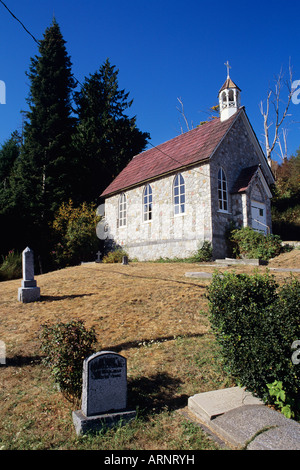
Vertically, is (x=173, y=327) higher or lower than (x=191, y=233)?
lower

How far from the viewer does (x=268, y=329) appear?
160 inches

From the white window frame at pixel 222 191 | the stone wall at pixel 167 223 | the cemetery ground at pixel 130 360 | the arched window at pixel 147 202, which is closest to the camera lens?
the cemetery ground at pixel 130 360

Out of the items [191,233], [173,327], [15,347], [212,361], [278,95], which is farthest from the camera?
[278,95]

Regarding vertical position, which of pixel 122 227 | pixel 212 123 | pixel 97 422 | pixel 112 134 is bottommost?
pixel 97 422

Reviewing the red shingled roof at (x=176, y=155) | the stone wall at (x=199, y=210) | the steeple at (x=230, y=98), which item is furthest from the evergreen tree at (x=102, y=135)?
the steeple at (x=230, y=98)

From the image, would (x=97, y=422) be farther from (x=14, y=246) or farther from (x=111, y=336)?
(x=14, y=246)

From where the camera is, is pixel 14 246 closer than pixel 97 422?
No

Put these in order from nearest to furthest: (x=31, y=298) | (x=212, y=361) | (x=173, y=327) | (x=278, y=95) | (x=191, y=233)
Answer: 1. (x=212, y=361)
2. (x=173, y=327)
3. (x=31, y=298)
4. (x=191, y=233)
5. (x=278, y=95)

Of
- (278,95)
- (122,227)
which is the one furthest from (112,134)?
(278,95)

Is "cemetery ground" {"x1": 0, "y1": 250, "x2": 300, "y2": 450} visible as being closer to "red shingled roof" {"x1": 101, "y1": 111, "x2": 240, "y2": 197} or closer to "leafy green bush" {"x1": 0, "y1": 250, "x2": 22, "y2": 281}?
"leafy green bush" {"x1": 0, "y1": 250, "x2": 22, "y2": 281}

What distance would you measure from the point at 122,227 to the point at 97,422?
1845 cm

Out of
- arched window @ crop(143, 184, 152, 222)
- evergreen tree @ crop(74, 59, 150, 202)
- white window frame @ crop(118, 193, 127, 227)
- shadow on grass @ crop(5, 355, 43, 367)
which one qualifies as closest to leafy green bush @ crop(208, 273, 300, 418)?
shadow on grass @ crop(5, 355, 43, 367)

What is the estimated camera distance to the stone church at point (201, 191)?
16297 mm

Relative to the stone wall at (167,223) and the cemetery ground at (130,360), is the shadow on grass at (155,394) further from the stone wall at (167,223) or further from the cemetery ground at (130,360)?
the stone wall at (167,223)
